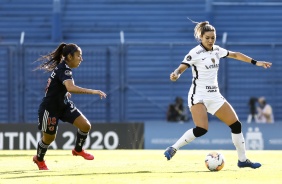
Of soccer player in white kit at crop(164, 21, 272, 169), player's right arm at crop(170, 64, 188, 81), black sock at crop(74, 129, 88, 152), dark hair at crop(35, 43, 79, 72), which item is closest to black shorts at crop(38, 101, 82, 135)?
dark hair at crop(35, 43, 79, 72)

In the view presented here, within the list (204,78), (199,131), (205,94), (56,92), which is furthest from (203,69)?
(56,92)

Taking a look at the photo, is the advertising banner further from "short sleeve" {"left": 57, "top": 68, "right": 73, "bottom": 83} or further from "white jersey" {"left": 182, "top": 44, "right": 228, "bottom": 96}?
"short sleeve" {"left": 57, "top": 68, "right": 73, "bottom": 83}

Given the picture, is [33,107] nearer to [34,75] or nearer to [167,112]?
[34,75]

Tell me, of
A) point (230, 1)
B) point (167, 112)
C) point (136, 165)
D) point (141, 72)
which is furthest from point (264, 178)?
point (230, 1)

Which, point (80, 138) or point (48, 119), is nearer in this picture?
point (48, 119)

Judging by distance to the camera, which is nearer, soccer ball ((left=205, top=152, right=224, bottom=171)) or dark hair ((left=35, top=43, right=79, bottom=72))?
soccer ball ((left=205, top=152, right=224, bottom=171))

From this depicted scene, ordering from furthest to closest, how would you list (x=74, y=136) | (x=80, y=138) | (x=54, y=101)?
(x=74, y=136), (x=80, y=138), (x=54, y=101)

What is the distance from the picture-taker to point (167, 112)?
2572 cm

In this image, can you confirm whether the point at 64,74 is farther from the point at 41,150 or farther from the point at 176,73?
the point at 176,73

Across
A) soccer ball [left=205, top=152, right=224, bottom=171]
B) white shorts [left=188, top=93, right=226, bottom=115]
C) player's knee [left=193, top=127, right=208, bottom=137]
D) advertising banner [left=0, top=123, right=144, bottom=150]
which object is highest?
white shorts [left=188, top=93, right=226, bottom=115]

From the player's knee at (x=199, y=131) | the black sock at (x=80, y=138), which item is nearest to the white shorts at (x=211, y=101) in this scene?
the player's knee at (x=199, y=131)

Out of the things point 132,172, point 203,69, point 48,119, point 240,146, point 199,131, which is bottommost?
point 132,172

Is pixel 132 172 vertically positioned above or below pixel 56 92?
below

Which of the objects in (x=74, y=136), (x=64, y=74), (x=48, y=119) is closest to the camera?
(x=64, y=74)
